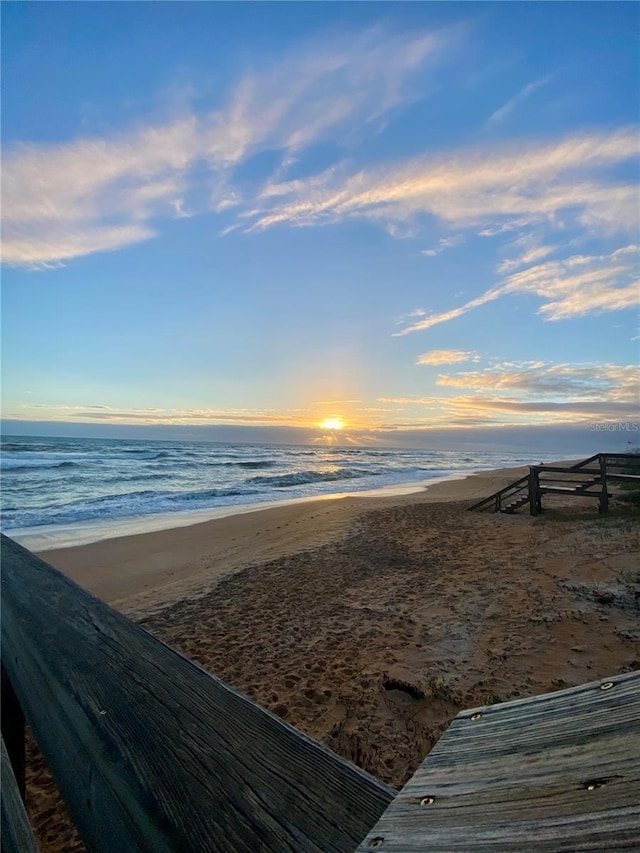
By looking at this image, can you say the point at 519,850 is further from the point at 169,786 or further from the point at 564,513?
the point at 564,513

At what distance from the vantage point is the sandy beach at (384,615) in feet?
11.8

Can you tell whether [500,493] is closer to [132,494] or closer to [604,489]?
[604,489]

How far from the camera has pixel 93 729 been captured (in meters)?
1.33

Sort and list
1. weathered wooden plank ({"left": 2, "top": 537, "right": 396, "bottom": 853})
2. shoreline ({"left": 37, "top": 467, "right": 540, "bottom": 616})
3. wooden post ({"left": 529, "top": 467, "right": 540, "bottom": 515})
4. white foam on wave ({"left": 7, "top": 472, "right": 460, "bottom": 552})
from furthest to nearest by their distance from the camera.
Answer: wooden post ({"left": 529, "top": 467, "right": 540, "bottom": 515}) < white foam on wave ({"left": 7, "top": 472, "right": 460, "bottom": 552}) < shoreline ({"left": 37, "top": 467, "right": 540, "bottom": 616}) < weathered wooden plank ({"left": 2, "top": 537, "right": 396, "bottom": 853})

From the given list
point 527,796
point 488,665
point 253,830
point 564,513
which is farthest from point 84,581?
point 564,513

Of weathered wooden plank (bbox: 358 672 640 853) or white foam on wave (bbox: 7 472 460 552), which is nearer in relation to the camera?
weathered wooden plank (bbox: 358 672 640 853)

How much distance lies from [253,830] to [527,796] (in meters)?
0.61

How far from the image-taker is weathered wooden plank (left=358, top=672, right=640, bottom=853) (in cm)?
51

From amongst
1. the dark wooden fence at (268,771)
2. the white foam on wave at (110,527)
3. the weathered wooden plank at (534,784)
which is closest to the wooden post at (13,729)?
the dark wooden fence at (268,771)

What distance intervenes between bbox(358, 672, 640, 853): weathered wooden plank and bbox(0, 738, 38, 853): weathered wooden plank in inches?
44.0

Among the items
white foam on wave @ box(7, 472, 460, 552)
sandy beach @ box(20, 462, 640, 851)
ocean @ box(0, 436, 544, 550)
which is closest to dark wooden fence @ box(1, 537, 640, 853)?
sandy beach @ box(20, 462, 640, 851)

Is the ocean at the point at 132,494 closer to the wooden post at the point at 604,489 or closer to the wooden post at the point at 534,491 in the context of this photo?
the wooden post at the point at 534,491

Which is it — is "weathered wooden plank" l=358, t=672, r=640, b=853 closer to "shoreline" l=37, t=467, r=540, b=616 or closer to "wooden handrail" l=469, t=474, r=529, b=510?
"shoreline" l=37, t=467, r=540, b=616

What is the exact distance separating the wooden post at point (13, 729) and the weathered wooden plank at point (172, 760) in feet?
3.54
